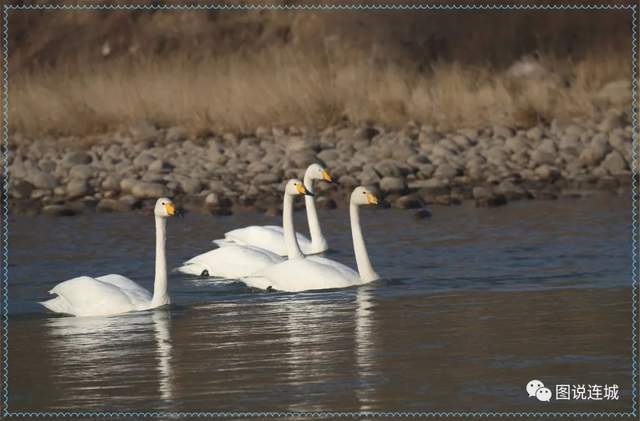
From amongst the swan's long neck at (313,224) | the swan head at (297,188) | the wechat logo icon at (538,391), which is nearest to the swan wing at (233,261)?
the swan head at (297,188)

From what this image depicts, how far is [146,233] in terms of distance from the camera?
55.7ft

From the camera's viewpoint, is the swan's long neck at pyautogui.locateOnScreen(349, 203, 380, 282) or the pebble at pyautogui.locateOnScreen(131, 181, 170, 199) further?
the pebble at pyautogui.locateOnScreen(131, 181, 170, 199)

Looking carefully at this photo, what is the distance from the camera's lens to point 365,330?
1038 cm

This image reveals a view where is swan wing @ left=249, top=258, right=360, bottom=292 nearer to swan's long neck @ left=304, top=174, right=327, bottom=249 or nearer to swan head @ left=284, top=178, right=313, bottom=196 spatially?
swan head @ left=284, top=178, right=313, bottom=196

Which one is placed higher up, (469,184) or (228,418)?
(469,184)

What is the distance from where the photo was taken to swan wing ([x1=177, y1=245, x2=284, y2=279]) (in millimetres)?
13711

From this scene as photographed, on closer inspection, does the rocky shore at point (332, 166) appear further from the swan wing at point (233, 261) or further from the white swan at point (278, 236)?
the swan wing at point (233, 261)

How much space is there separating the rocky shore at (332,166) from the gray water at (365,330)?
100 inches

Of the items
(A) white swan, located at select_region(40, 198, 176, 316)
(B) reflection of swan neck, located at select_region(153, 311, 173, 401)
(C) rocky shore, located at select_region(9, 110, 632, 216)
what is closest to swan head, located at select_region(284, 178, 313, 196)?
(A) white swan, located at select_region(40, 198, 176, 316)

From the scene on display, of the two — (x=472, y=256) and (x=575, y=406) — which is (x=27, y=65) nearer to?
(x=472, y=256)

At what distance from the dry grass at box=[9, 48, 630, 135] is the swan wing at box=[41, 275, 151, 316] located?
1256cm

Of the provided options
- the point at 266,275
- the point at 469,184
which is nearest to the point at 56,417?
the point at 266,275

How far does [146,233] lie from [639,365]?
8.96 metres

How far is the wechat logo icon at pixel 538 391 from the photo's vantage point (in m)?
8.01
